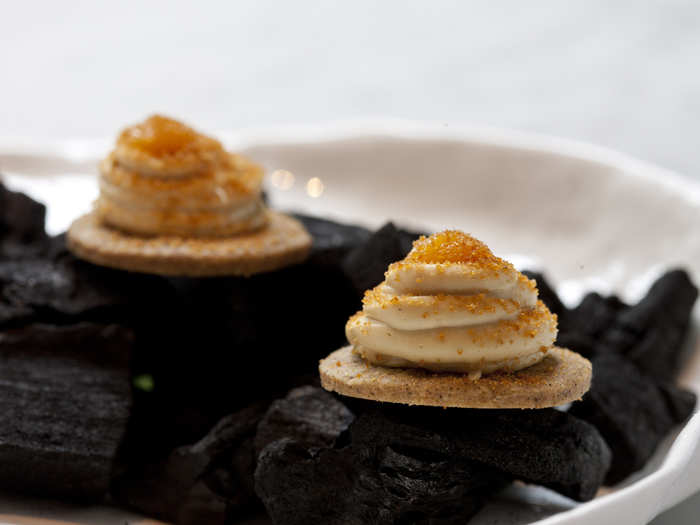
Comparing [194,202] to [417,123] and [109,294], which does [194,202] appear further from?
[417,123]

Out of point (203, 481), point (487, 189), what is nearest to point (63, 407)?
point (203, 481)

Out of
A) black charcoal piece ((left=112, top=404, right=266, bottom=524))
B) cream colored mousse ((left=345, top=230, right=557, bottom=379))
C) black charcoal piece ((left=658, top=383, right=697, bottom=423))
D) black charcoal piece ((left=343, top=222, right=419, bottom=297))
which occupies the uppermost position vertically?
cream colored mousse ((left=345, top=230, right=557, bottom=379))

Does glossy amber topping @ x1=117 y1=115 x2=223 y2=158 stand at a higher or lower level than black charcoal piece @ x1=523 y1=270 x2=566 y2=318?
higher

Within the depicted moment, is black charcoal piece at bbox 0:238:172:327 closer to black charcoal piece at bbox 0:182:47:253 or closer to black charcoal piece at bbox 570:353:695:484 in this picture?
black charcoal piece at bbox 0:182:47:253

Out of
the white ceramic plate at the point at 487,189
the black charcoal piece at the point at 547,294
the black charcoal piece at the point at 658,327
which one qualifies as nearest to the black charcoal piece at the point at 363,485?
the black charcoal piece at the point at 547,294

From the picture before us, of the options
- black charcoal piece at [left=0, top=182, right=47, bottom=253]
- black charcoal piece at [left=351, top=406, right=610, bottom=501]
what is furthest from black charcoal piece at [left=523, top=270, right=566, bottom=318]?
black charcoal piece at [left=0, top=182, right=47, bottom=253]

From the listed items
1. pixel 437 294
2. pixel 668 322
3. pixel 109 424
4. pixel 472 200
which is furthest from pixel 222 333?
pixel 472 200

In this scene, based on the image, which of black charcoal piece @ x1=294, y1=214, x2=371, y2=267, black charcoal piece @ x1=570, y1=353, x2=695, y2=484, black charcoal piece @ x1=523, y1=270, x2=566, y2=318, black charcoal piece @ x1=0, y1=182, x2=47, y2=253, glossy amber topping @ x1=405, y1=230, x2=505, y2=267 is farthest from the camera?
black charcoal piece @ x1=0, y1=182, x2=47, y2=253
